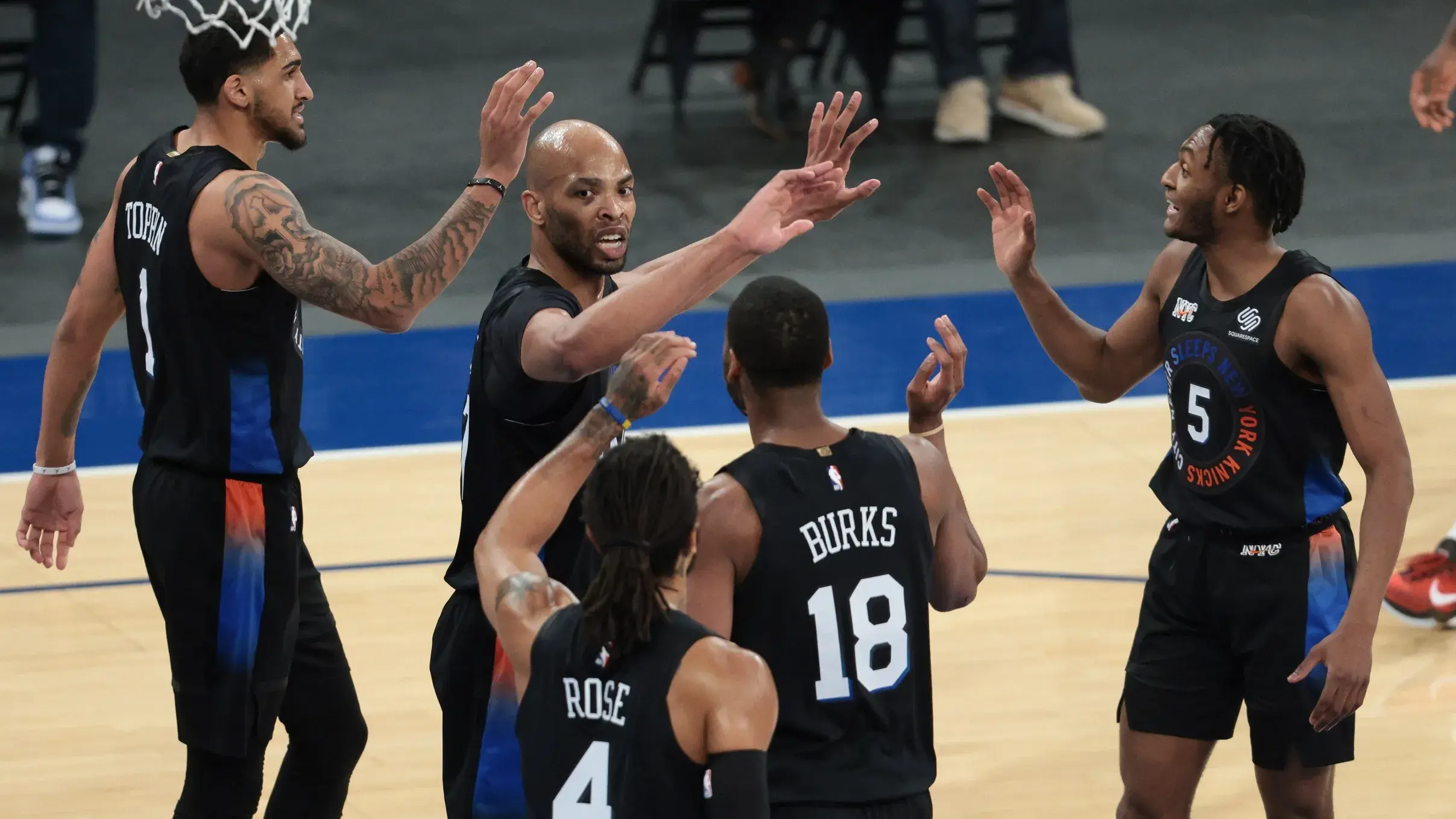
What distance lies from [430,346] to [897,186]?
11.1ft

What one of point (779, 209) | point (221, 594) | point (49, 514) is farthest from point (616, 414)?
point (49, 514)

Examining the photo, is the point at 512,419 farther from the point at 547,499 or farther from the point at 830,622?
the point at 830,622

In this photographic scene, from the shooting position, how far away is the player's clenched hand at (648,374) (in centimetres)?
341

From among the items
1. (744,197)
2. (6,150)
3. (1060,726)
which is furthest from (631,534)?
(6,150)

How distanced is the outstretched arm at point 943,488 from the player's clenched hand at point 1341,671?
32.8 inches

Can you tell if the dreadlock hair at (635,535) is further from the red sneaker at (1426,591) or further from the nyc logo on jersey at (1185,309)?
the red sneaker at (1426,591)

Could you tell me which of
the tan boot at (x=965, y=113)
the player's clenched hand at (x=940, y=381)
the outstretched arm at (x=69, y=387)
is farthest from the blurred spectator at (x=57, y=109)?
the player's clenched hand at (x=940, y=381)

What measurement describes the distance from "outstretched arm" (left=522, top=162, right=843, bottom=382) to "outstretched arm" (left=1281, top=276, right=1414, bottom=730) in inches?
44.4

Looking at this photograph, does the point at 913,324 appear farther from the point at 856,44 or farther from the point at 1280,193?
the point at 1280,193

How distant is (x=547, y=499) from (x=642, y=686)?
51 cm

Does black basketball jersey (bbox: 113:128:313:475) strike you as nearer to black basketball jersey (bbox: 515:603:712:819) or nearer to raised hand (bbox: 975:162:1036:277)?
black basketball jersey (bbox: 515:603:712:819)

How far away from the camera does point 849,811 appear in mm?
3469

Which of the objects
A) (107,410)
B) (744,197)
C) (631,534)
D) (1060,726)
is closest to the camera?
(631,534)

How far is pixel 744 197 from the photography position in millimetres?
11367
